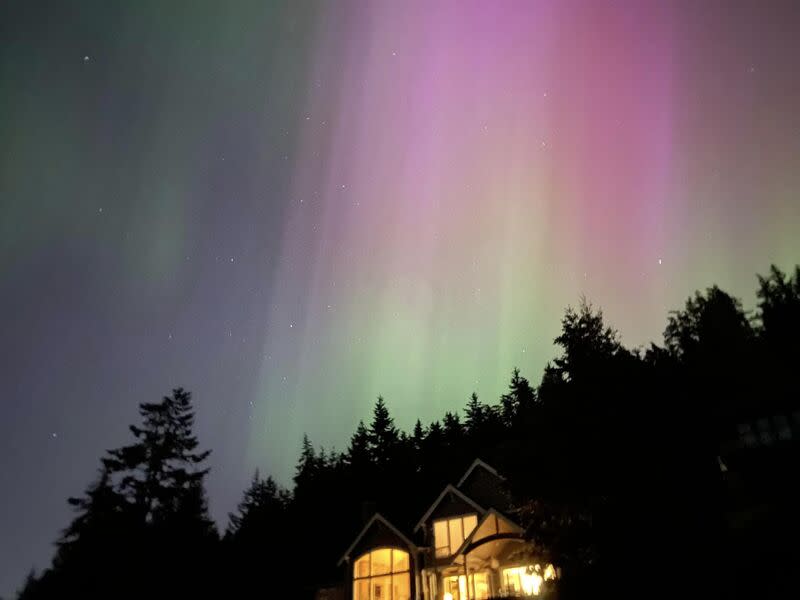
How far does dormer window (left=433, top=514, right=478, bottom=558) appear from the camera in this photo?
32906 millimetres

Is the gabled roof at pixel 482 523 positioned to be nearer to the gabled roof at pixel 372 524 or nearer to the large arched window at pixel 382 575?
the gabled roof at pixel 372 524

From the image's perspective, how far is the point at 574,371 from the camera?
89.1 feet

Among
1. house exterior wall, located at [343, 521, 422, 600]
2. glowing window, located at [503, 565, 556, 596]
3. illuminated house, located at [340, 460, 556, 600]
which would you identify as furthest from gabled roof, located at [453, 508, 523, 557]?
house exterior wall, located at [343, 521, 422, 600]

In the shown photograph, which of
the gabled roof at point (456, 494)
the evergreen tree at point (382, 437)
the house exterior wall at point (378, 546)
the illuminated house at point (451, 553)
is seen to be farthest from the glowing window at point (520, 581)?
the evergreen tree at point (382, 437)

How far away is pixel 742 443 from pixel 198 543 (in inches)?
1581

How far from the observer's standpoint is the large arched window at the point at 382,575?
34.2m

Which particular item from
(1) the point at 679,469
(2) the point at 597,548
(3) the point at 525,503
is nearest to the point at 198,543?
(3) the point at 525,503

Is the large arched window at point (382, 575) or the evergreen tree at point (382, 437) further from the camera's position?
the evergreen tree at point (382, 437)

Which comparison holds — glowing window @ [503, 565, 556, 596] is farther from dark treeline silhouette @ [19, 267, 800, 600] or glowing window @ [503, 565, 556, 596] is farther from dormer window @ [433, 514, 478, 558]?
dark treeline silhouette @ [19, 267, 800, 600]

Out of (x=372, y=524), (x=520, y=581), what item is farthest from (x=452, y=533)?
(x=372, y=524)

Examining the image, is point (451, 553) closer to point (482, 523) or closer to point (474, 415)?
point (482, 523)

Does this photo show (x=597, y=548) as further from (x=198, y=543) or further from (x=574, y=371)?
(x=198, y=543)

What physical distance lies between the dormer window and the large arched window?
2.66 meters

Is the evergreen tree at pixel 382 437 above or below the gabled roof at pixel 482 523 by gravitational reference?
above
